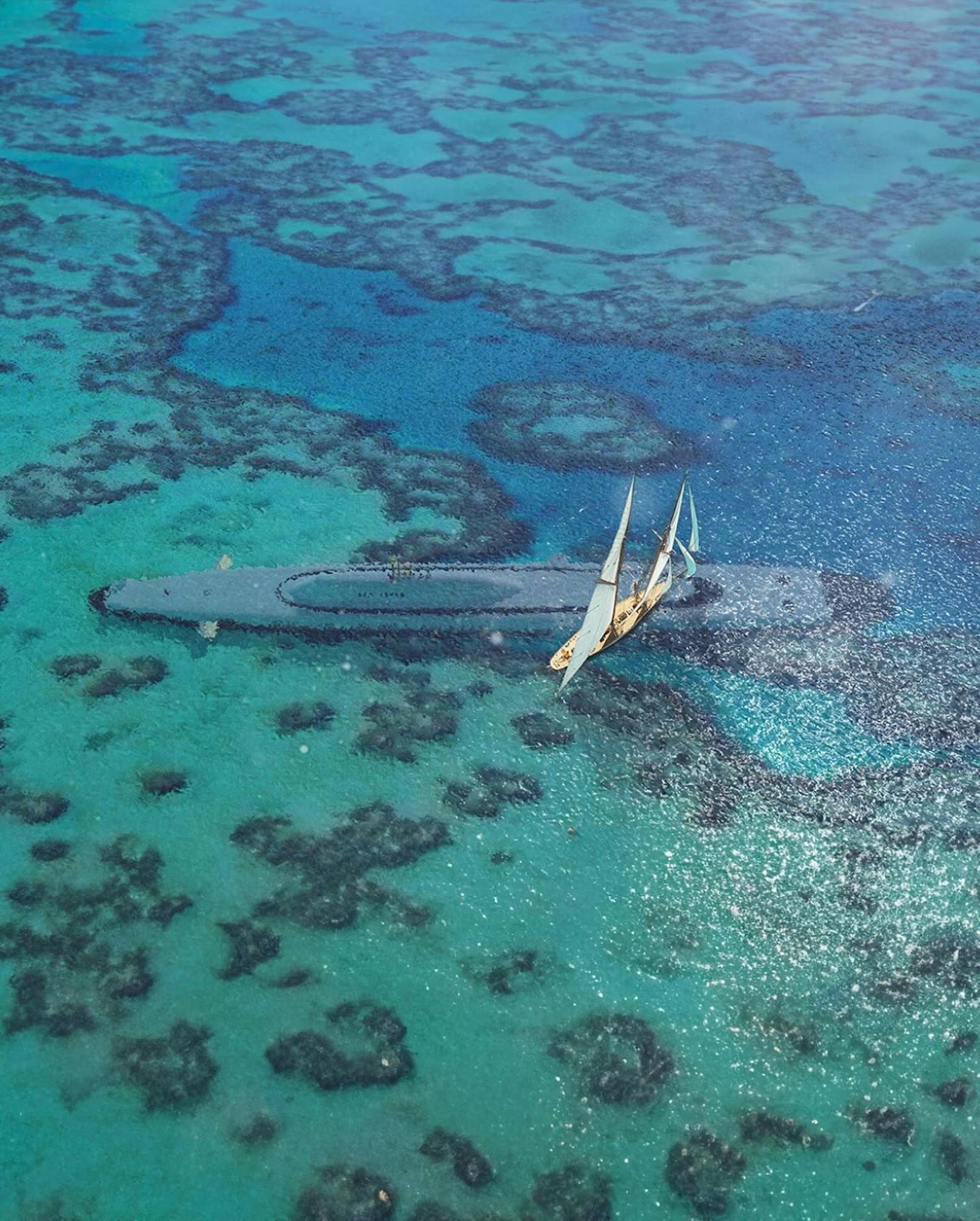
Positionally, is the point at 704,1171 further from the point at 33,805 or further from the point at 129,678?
the point at 129,678

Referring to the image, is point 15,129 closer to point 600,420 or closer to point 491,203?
point 491,203

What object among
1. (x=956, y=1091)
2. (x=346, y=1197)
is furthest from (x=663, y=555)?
→ (x=346, y=1197)

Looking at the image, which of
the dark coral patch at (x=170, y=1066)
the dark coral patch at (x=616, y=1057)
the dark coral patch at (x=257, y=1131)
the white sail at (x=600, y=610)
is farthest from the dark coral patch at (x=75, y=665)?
the dark coral patch at (x=616, y=1057)

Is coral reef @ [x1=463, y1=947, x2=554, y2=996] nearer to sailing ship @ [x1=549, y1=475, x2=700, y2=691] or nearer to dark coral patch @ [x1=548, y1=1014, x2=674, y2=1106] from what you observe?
dark coral patch @ [x1=548, y1=1014, x2=674, y2=1106]

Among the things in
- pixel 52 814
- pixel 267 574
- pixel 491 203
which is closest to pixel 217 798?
pixel 52 814

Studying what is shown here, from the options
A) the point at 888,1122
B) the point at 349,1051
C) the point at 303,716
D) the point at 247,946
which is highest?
the point at 303,716
